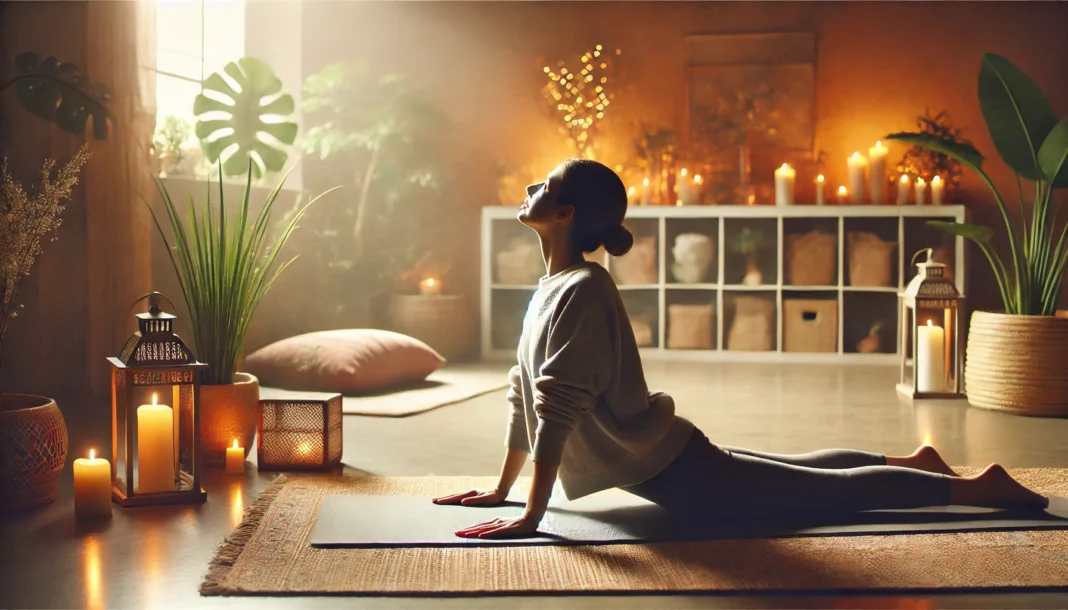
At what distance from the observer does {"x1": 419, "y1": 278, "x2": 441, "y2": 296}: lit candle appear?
5.71 meters

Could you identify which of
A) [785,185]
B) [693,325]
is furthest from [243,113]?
[785,185]

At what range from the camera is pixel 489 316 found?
19.0ft

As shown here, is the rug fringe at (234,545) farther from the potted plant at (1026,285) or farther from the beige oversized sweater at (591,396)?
the potted plant at (1026,285)

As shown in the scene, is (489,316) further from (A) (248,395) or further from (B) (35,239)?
(B) (35,239)

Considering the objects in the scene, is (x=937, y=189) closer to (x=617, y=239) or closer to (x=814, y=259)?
(x=814, y=259)

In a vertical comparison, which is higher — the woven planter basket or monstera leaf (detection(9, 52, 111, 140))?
monstera leaf (detection(9, 52, 111, 140))

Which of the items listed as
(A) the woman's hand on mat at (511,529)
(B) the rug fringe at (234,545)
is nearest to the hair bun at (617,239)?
(A) the woman's hand on mat at (511,529)

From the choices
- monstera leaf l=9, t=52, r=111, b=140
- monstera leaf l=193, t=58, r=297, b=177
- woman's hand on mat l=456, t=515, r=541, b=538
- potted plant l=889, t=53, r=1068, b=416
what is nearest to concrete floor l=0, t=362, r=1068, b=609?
potted plant l=889, t=53, r=1068, b=416

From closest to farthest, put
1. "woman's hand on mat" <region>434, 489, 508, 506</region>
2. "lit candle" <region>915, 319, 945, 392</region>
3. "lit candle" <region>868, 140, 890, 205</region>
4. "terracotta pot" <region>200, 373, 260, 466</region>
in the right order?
"woman's hand on mat" <region>434, 489, 508, 506</region>, "terracotta pot" <region>200, 373, 260, 466</region>, "lit candle" <region>915, 319, 945, 392</region>, "lit candle" <region>868, 140, 890, 205</region>

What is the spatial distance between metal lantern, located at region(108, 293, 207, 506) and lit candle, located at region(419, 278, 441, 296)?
Answer: 3227mm

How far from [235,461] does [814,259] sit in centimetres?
376

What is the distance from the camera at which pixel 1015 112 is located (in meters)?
3.88

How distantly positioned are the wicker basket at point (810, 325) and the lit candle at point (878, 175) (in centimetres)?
63

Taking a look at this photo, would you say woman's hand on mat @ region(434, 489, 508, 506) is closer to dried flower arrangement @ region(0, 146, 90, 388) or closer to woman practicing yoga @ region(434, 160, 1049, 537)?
woman practicing yoga @ region(434, 160, 1049, 537)
